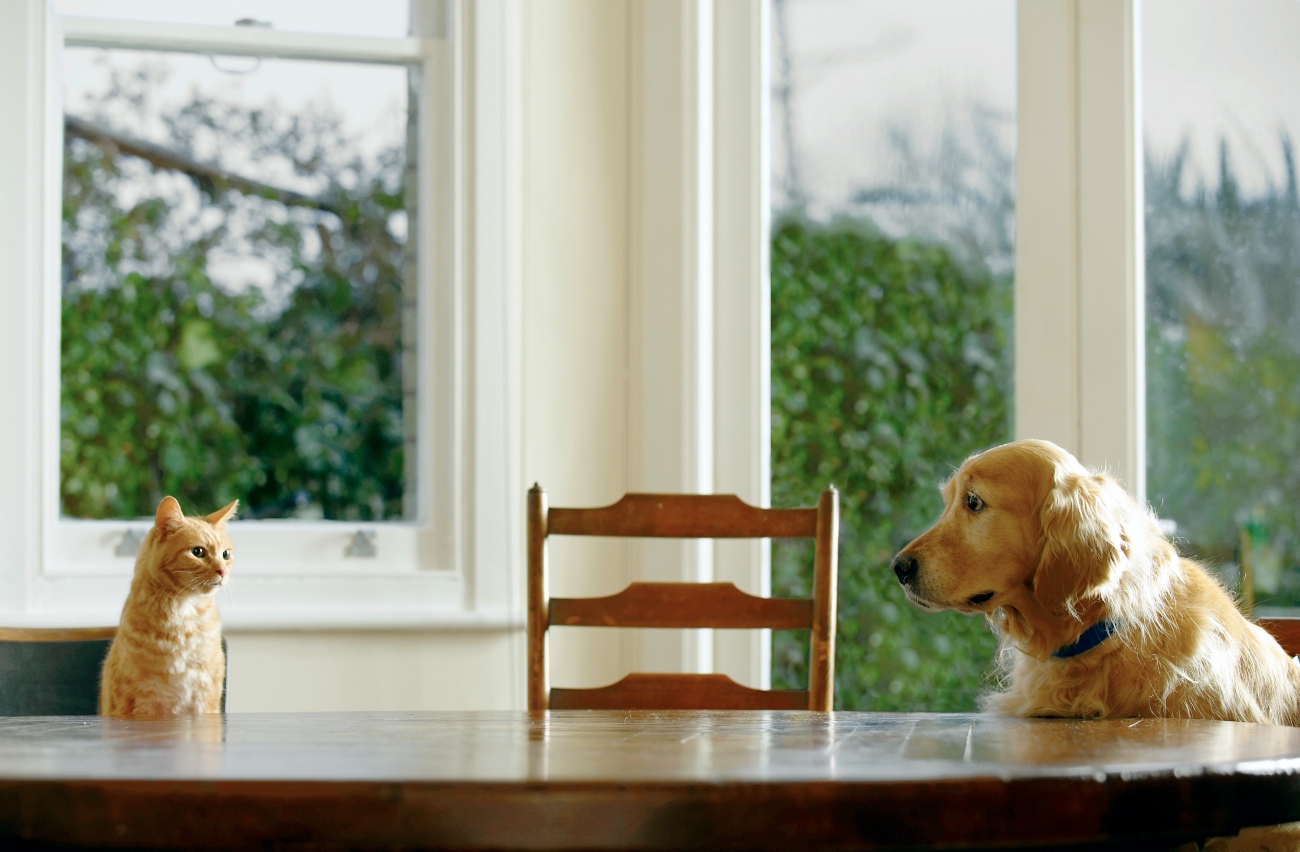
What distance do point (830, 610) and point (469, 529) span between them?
0.89 m

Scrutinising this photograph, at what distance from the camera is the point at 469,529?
2.17 m

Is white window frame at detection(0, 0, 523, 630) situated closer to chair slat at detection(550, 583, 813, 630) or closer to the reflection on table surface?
chair slat at detection(550, 583, 813, 630)

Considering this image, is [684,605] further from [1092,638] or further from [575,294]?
[575,294]

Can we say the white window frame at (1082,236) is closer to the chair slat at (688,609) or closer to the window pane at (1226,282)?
the window pane at (1226,282)

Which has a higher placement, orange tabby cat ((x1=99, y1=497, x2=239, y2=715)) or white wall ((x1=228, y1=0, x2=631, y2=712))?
white wall ((x1=228, y1=0, x2=631, y2=712))

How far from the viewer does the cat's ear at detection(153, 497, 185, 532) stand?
4.39ft

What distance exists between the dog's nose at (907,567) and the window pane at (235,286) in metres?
1.33

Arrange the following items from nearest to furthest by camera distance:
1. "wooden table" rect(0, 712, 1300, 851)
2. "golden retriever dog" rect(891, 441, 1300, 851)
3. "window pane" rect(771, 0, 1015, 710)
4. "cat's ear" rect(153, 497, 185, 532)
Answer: "wooden table" rect(0, 712, 1300, 851) → "golden retriever dog" rect(891, 441, 1300, 851) → "cat's ear" rect(153, 497, 185, 532) → "window pane" rect(771, 0, 1015, 710)

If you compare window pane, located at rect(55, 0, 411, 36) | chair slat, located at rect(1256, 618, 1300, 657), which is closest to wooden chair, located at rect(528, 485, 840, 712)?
chair slat, located at rect(1256, 618, 1300, 657)

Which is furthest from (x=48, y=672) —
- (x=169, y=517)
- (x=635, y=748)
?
(x=635, y=748)

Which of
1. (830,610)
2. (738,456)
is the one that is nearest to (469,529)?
(738,456)

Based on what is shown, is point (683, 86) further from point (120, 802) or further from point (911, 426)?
point (120, 802)

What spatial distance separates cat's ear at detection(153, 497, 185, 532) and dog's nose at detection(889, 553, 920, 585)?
911mm

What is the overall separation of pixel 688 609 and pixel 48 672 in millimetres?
934
